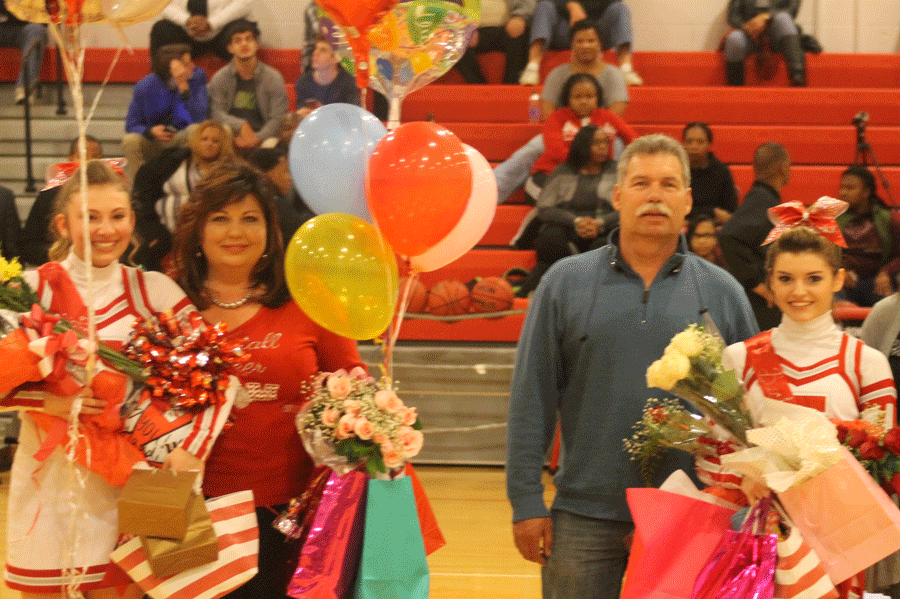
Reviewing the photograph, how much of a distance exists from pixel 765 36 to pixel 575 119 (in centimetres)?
300

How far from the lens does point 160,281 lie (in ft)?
7.44

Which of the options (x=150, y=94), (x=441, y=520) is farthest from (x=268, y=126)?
(x=441, y=520)

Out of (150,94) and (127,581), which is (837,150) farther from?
(127,581)

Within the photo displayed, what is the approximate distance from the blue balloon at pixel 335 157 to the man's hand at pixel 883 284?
381 centimetres

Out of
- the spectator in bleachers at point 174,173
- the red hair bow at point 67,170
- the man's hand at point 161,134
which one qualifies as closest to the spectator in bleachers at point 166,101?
the man's hand at point 161,134

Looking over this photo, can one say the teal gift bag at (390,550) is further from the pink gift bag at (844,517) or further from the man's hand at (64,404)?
the pink gift bag at (844,517)

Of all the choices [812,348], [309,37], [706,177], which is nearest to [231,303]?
[812,348]

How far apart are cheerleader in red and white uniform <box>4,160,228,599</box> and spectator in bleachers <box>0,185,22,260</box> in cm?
285

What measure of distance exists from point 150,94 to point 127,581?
498cm

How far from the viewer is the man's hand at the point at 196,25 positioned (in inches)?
293

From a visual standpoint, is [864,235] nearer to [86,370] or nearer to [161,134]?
[161,134]

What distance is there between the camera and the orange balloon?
2.10 meters

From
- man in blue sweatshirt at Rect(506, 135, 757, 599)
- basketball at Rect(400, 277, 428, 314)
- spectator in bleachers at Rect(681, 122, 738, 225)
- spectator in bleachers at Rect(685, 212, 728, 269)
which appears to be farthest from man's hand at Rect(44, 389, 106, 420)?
spectator in bleachers at Rect(681, 122, 738, 225)

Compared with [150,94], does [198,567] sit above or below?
below
